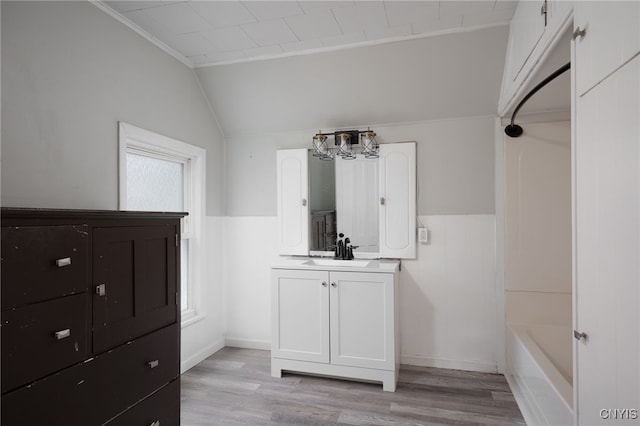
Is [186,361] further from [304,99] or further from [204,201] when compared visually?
[304,99]

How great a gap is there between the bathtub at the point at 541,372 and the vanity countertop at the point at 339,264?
3.31ft

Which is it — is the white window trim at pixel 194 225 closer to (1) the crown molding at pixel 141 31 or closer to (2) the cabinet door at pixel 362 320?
(1) the crown molding at pixel 141 31

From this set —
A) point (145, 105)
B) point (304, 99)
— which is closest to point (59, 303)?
point (145, 105)

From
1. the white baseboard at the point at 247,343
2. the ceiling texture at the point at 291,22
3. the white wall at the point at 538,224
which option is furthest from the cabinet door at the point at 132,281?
the white wall at the point at 538,224

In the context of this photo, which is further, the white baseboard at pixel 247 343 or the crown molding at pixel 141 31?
the white baseboard at pixel 247 343

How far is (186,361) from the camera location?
2939 mm

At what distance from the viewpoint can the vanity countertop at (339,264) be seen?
2.70 metres

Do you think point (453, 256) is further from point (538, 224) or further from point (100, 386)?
point (100, 386)

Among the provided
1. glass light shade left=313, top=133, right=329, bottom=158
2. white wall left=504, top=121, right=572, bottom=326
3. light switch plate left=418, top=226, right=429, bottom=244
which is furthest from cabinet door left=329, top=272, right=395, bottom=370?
glass light shade left=313, top=133, right=329, bottom=158

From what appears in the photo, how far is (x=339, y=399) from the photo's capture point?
250 cm

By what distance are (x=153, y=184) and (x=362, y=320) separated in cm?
194

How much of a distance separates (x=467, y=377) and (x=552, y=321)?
0.78 metres

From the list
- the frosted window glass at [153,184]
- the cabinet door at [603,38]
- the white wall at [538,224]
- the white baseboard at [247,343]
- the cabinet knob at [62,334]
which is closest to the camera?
the cabinet door at [603,38]

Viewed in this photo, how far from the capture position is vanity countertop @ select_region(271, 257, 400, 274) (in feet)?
8.86
